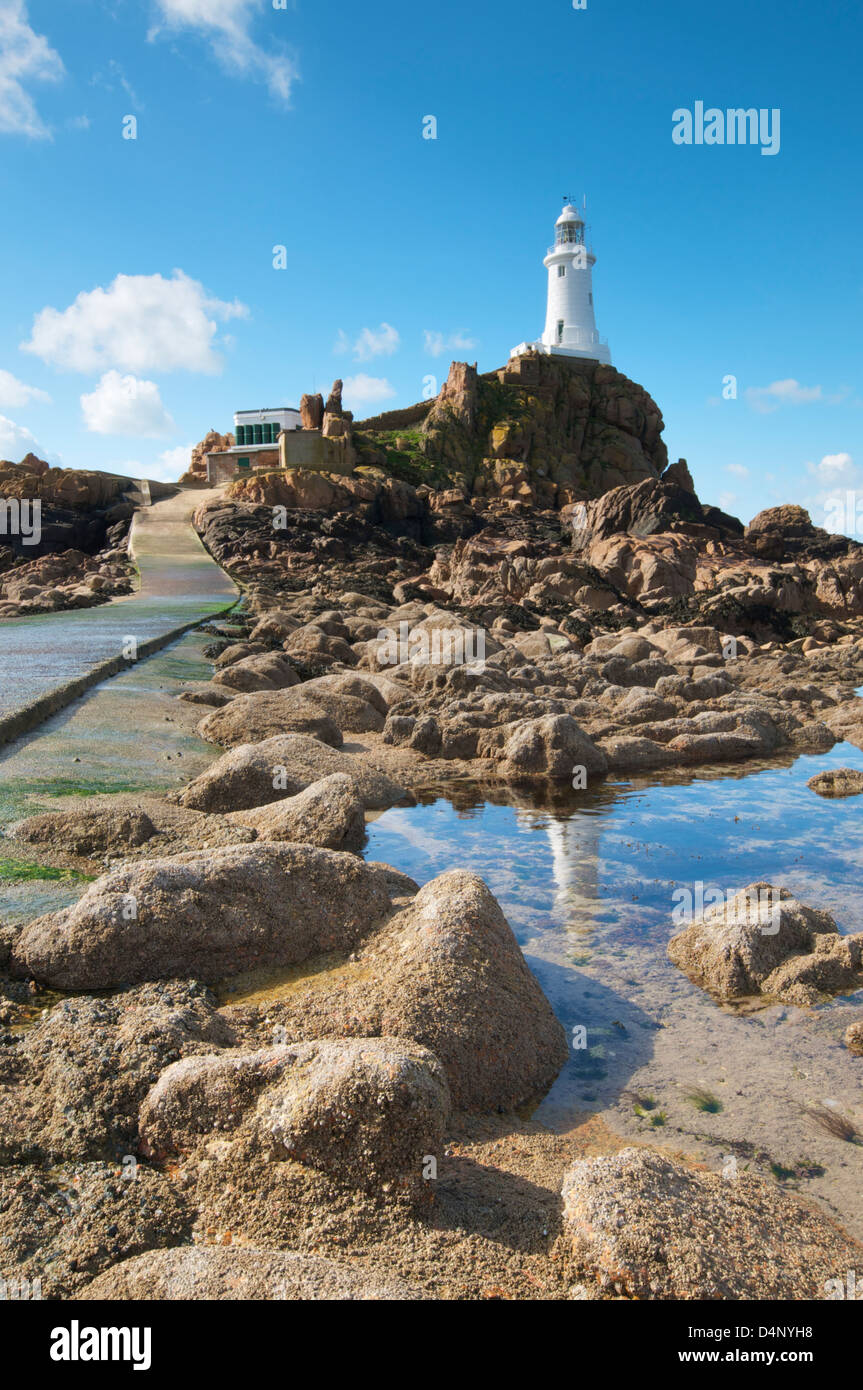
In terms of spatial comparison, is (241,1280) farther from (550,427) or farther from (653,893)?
(550,427)

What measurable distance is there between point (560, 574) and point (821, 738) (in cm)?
1557

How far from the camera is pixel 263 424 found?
60.6 meters

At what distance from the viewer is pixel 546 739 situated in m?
10.8

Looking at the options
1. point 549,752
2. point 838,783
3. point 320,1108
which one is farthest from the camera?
point 549,752

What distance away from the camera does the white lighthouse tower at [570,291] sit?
67.9 metres

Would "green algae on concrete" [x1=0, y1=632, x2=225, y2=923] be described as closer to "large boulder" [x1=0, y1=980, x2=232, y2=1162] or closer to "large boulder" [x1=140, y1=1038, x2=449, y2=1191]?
"large boulder" [x1=0, y1=980, x2=232, y2=1162]

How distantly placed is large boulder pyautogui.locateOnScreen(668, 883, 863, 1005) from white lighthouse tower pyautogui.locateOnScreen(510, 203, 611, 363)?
218ft

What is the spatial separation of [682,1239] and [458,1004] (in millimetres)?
1580

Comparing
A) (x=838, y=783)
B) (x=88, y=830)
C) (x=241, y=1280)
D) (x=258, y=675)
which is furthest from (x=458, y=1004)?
(x=258, y=675)

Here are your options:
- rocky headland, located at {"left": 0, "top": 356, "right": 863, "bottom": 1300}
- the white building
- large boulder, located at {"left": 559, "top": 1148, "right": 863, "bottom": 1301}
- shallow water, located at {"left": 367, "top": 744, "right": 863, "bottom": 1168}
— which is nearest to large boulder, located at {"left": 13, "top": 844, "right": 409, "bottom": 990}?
rocky headland, located at {"left": 0, "top": 356, "right": 863, "bottom": 1300}

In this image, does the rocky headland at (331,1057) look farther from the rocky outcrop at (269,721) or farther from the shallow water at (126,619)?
the shallow water at (126,619)

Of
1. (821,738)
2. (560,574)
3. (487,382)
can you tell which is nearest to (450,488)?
(487,382)

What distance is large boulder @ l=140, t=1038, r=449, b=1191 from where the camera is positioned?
120 inches

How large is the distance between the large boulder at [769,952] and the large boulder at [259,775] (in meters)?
3.47
